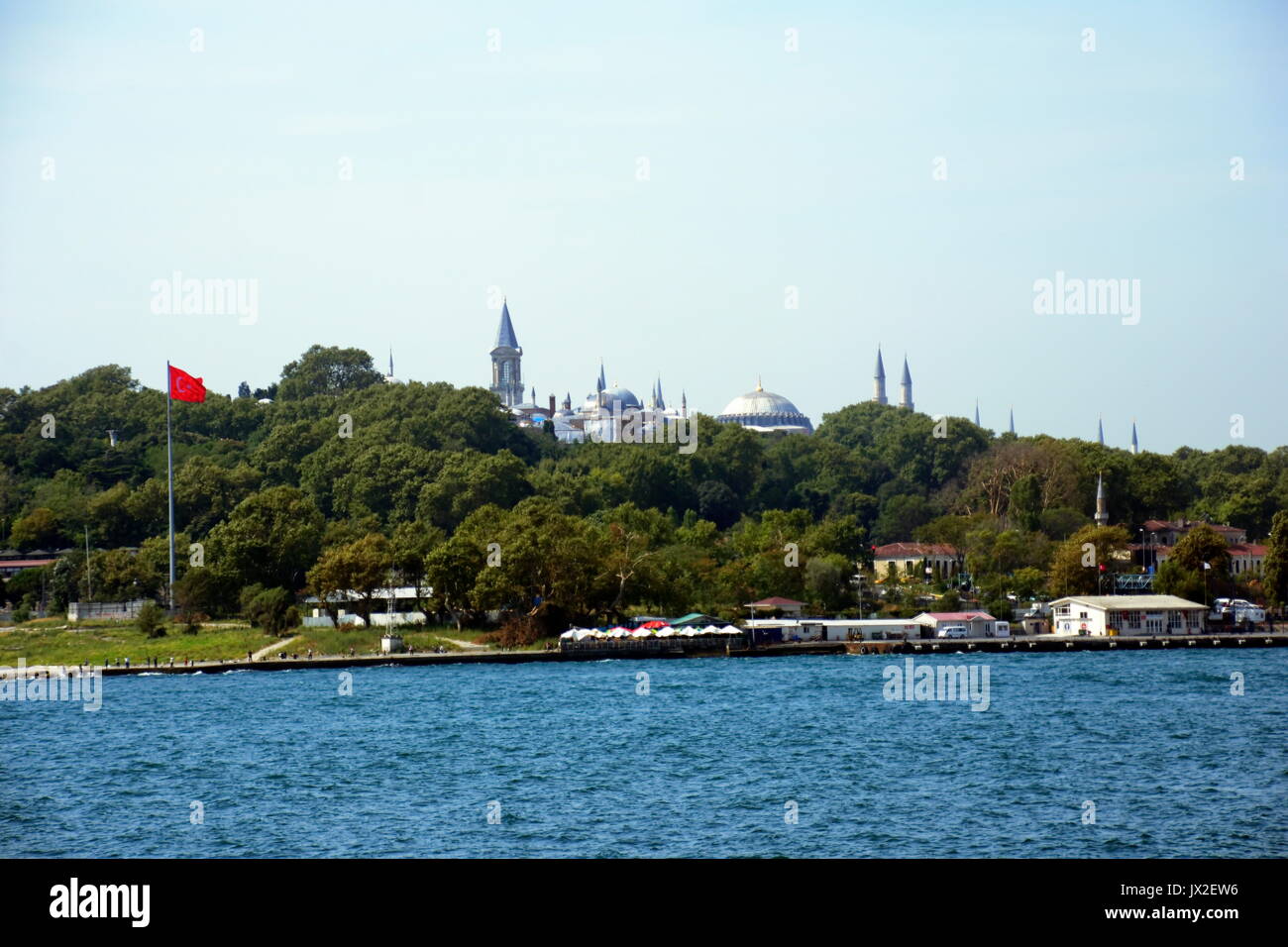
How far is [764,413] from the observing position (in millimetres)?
178875

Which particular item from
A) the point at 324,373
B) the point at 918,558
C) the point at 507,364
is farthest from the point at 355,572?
the point at 507,364

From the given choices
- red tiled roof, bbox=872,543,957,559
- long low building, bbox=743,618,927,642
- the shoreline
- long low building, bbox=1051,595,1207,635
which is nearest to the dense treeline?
red tiled roof, bbox=872,543,957,559

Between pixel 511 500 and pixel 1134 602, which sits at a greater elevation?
pixel 511 500

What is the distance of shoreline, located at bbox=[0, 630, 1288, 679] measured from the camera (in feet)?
157

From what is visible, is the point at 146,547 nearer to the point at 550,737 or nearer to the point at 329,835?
the point at 550,737

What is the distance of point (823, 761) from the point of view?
88.3 ft

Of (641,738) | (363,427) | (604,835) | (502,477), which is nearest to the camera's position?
(604,835)

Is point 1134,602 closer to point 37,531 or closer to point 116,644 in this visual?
point 116,644

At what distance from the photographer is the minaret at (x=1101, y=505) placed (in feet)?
247

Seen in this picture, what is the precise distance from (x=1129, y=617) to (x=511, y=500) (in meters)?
29.5

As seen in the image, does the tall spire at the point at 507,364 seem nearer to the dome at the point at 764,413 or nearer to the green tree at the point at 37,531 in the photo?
the dome at the point at 764,413

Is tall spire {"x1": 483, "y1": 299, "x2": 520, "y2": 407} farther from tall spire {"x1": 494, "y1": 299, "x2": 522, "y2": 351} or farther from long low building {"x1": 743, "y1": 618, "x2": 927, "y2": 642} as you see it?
long low building {"x1": 743, "y1": 618, "x2": 927, "y2": 642}
